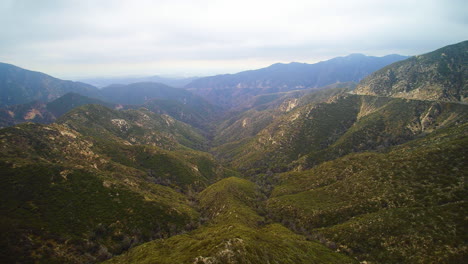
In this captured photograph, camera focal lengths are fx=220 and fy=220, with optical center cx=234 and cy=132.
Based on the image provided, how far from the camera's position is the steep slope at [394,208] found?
98.9 metres

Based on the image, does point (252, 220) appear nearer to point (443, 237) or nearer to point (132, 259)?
point (132, 259)

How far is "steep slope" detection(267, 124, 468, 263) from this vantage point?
9894 centimetres

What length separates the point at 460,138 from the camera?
169m

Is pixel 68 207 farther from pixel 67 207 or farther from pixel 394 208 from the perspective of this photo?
pixel 394 208

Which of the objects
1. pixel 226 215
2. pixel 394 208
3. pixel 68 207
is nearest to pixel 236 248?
pixel 226 215

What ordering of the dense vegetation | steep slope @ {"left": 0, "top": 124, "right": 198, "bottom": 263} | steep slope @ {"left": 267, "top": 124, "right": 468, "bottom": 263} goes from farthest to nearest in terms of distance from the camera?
steep slope @ {"left": 0, "top": 124, "right": 198, "bottom": 263}, steep slope @ {"left": 267, "top": 124, "right": 468, "bottom": 263}, the dense vegetation

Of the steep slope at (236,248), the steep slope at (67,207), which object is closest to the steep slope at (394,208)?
the steep slope at (236,248)

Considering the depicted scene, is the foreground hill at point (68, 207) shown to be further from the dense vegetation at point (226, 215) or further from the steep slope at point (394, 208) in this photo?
the steep slope at point (394, 208)

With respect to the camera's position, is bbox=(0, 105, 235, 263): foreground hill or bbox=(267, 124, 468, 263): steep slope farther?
bbox=(0, 105, 235, 263): foreground hill

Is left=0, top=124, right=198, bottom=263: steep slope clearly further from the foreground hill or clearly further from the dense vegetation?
the dense vegetation

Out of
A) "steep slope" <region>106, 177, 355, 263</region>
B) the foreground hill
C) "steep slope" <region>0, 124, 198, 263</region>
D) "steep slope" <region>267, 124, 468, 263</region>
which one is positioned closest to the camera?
"steep slope" <region>106, 177, 355, 263</region>

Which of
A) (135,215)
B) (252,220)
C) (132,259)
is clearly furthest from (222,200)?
(132,259)

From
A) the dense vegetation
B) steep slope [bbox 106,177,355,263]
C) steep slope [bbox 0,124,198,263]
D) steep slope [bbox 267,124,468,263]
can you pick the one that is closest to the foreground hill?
steep slope [bbox 0,124,198,263]

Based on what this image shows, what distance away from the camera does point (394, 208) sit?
129 meters
